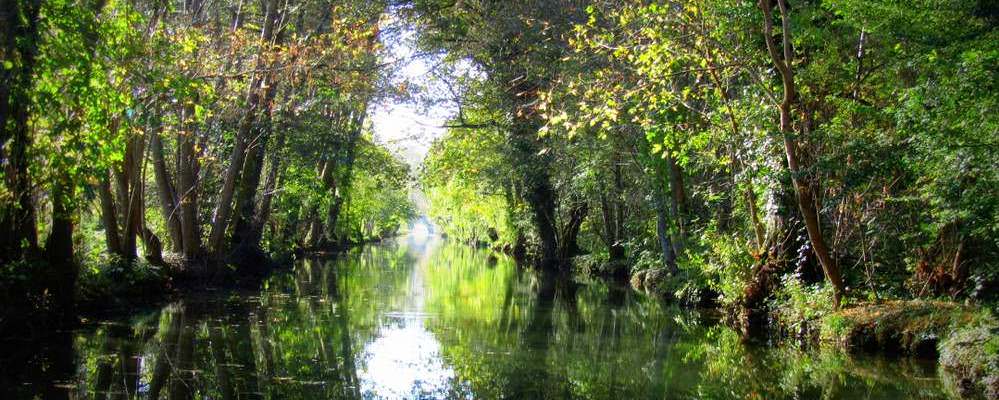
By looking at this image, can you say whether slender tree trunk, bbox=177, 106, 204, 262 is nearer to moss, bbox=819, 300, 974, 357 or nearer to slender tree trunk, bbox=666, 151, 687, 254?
slender tree trunk, bbox=666, 151, 687, 254

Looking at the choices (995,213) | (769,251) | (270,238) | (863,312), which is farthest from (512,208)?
(995,213)

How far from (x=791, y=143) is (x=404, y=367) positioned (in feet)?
18.9

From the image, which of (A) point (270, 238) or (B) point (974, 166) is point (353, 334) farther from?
(A) point (270, 238)

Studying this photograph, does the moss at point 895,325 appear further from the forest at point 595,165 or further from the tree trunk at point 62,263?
the tree trunk at point 62,263

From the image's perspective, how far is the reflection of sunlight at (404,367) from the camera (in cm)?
807

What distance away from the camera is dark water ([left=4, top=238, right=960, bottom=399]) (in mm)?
8039

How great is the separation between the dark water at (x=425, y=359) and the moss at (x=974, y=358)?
282 millimetres

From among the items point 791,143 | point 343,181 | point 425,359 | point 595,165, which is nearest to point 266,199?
point 343,181

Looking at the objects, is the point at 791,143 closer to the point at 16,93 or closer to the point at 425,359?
the point at 425,359

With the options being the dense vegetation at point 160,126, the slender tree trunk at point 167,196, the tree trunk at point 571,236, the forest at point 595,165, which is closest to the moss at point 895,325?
the forest at point 595,165

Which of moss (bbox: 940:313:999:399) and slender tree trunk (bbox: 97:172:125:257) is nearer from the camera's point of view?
moss (bbox: 940:313:999:399)

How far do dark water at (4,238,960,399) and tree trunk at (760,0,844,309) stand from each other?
4.38 feet

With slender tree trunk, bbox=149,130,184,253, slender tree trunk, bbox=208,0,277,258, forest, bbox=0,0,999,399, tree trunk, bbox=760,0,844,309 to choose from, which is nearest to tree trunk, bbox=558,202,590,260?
forest, bbox=0,0,999,399

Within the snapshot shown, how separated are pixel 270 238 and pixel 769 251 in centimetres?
1977
